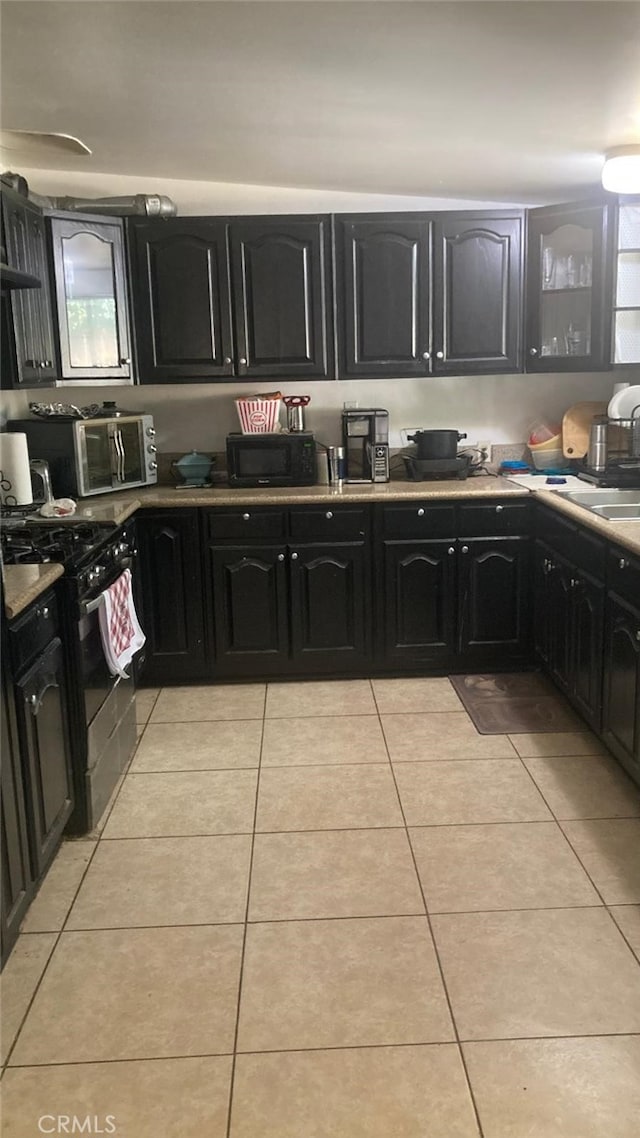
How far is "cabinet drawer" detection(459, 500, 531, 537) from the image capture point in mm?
4125

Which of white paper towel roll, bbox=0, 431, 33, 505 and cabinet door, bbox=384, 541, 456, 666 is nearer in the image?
white paper towel roll, bbox=0, 431, 33, 505

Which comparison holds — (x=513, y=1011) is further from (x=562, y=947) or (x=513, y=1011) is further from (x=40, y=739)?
(x=40, y=739)

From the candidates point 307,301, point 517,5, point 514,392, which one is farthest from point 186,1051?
point 514,392

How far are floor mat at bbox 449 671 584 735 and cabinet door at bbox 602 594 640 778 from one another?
0.46 metres

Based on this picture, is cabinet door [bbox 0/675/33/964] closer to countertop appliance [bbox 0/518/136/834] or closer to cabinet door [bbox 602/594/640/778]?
countertop appliance [bbox 0/518/136/834]

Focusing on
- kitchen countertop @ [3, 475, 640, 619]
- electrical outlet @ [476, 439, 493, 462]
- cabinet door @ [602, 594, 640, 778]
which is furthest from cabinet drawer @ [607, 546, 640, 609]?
electrical outlet @ [476, 439, 493, 462]

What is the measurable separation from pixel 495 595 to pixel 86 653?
202 centimetres

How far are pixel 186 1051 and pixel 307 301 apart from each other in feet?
10.4

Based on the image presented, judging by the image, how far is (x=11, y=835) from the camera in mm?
2281

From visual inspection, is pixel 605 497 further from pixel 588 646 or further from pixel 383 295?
pixel 383 295

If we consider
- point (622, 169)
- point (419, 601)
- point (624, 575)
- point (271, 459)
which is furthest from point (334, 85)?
point (419, 601)

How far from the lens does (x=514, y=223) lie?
13.7 feet

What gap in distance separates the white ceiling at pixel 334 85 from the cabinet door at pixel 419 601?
5.39ft

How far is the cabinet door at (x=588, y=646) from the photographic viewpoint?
10.8 ft
